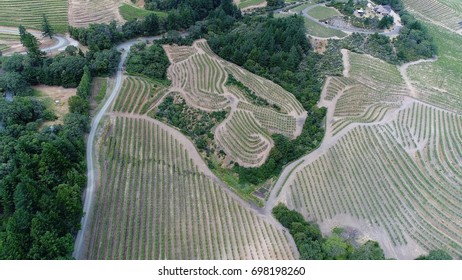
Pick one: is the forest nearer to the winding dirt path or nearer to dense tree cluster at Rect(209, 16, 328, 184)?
dense tree cluster at Rect(209, 16, 328, 184)

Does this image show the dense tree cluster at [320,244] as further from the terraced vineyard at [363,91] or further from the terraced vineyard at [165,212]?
the terraced vineyard at [363,91]

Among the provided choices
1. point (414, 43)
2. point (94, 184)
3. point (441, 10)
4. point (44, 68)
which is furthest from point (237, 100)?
point (441, 10)

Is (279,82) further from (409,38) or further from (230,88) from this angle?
(409,38)

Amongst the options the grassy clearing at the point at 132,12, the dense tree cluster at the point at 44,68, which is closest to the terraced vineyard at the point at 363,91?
the dense tree cluster at the point at 44,68

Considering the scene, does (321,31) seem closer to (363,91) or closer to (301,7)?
(301,7)

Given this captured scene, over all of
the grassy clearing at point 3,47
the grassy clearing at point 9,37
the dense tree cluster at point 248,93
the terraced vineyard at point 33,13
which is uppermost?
the terraced vineyard at point 33,13
